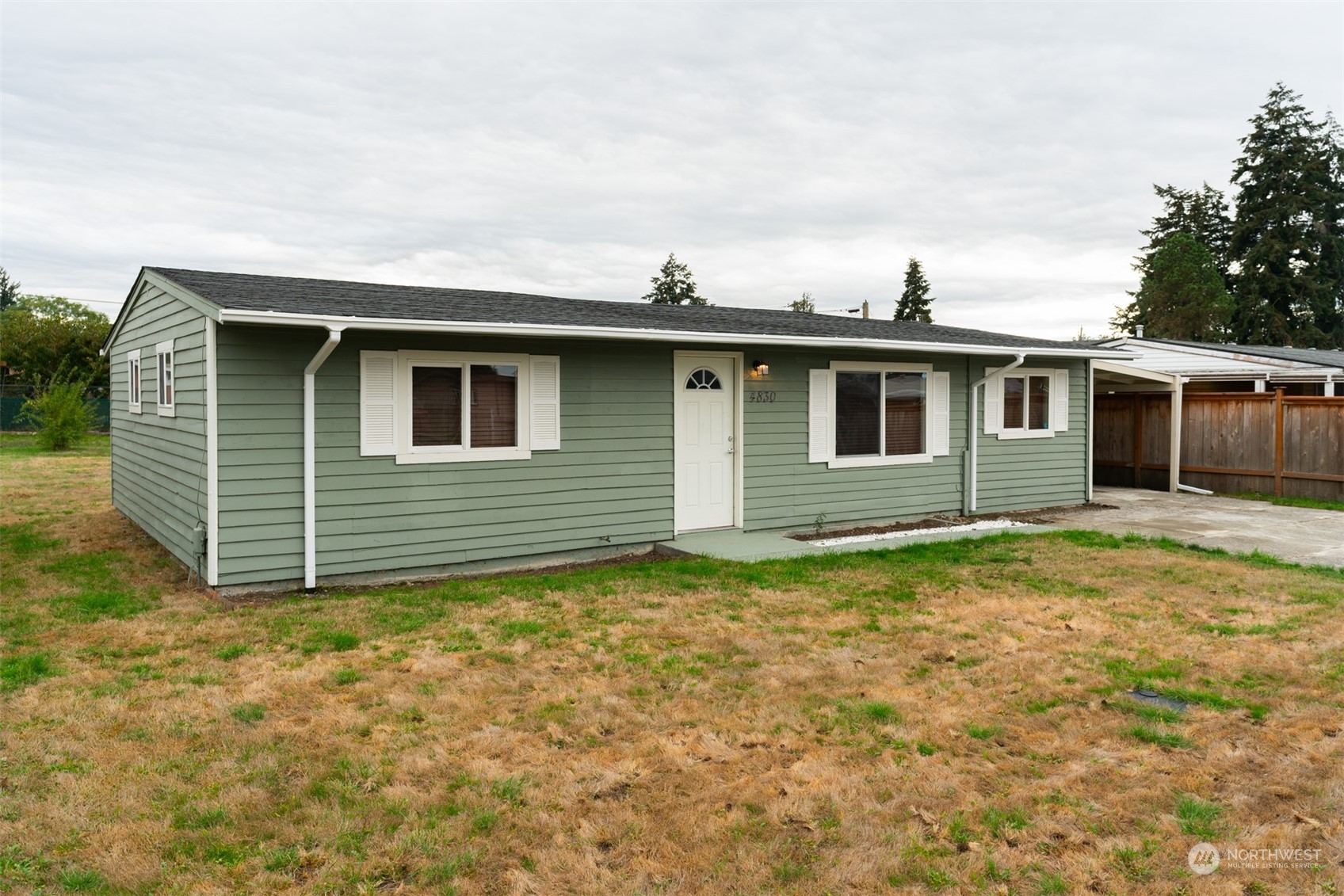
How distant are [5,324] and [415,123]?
75.9 ft

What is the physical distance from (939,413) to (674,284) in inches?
1550

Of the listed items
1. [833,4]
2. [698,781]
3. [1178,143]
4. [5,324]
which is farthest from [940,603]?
[5,324]

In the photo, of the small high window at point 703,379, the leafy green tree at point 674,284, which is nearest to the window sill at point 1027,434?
the small high window at point 703,379

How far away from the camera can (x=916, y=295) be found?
4938 centimetres

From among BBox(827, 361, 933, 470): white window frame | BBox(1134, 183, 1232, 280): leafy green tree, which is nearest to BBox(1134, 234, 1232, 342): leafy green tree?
BBox(1134, 183, 1232, 280): leafy green tree

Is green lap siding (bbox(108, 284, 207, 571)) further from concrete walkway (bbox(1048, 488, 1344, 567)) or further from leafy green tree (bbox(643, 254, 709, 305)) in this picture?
leafy green tree (bbox(643, 254, 709, 305))

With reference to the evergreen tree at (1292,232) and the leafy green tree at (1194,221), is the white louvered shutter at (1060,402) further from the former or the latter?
the leafy green tree at (1194,221)

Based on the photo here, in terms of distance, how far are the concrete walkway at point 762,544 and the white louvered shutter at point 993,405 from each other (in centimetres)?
212

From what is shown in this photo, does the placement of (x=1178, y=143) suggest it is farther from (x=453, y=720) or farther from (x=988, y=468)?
(x=453, y=720)

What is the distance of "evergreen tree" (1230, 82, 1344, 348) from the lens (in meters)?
31.5

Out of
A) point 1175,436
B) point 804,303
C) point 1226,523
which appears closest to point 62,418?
point 1226,523

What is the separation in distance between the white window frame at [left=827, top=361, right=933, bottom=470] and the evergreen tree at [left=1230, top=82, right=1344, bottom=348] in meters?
28.2

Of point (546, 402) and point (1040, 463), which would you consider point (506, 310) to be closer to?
point (546, 402)

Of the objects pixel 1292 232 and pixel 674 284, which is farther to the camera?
pixel 674 284
